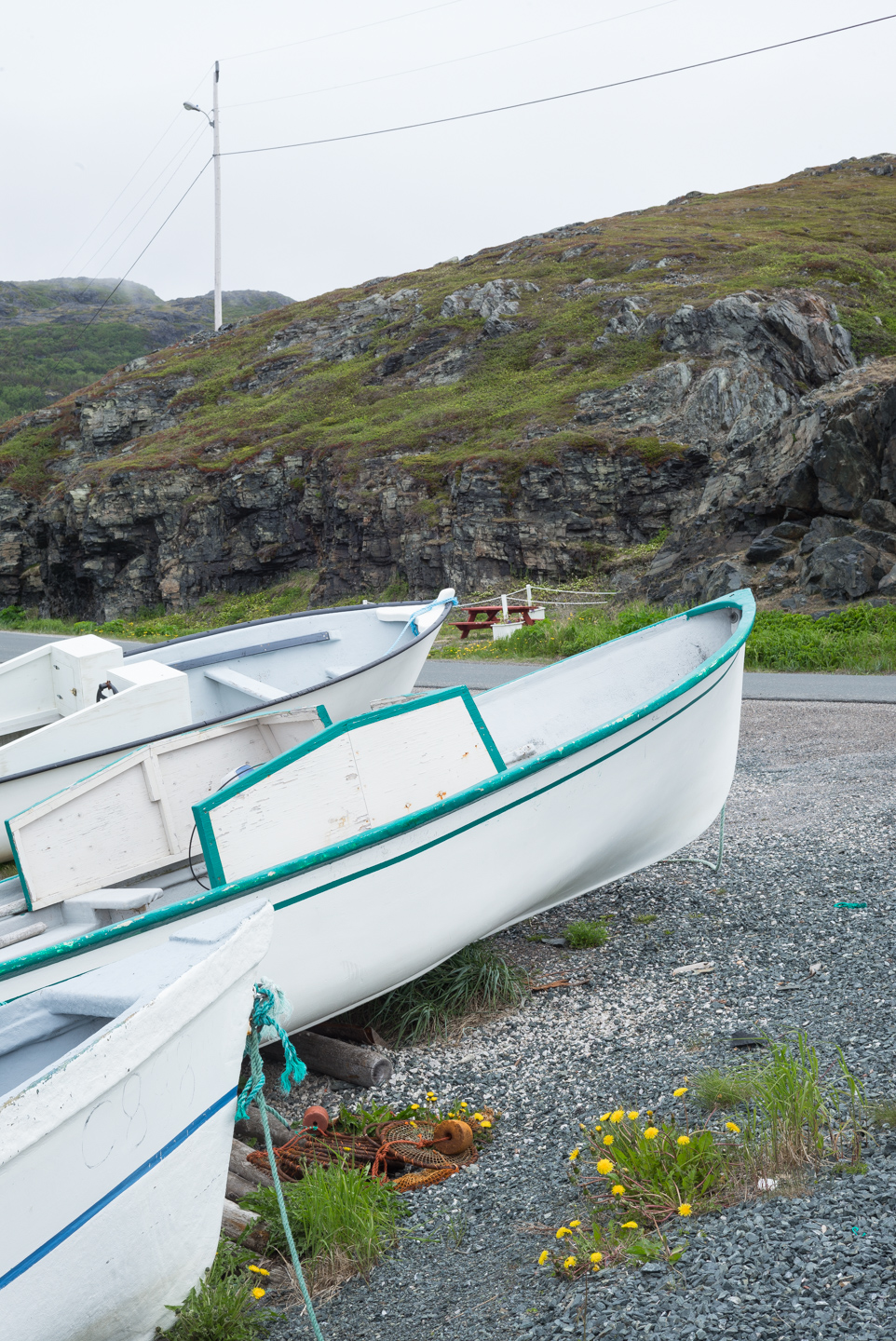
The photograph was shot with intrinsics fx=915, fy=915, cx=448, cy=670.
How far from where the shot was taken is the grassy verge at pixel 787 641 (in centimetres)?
1340

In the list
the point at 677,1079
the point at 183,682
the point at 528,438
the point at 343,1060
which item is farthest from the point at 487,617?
the point at 677,1079

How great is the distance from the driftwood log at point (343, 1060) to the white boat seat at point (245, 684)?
3.75 meters

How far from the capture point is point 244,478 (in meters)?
35.1

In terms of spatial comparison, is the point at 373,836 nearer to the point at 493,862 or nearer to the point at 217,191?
the point at 493,862

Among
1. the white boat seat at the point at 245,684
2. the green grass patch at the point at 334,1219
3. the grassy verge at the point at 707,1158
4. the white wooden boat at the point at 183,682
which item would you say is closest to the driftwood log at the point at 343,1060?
the green grass patch at the point at 334,1219

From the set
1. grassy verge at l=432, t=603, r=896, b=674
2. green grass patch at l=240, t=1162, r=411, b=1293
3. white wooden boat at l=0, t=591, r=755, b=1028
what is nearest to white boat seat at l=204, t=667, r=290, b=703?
white wooden boat at l=0, t=591, r=755, b=1028

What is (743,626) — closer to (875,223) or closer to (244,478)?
(244,478)

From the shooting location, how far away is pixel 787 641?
46.0 feet

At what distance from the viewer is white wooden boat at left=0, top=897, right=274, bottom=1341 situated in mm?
2152

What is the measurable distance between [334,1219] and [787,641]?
12513 millimetres

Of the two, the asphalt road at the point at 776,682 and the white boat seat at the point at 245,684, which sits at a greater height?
the white boat seat at the point at 245,684

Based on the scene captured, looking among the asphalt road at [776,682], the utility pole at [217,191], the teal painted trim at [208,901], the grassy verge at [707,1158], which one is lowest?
the asphalt road at [776,682]

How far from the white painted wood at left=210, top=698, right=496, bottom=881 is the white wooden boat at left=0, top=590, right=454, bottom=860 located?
1.68 m

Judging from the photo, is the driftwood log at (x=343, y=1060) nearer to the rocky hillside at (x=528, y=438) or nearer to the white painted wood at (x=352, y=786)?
the white painted wood at (x=352, y=786)
